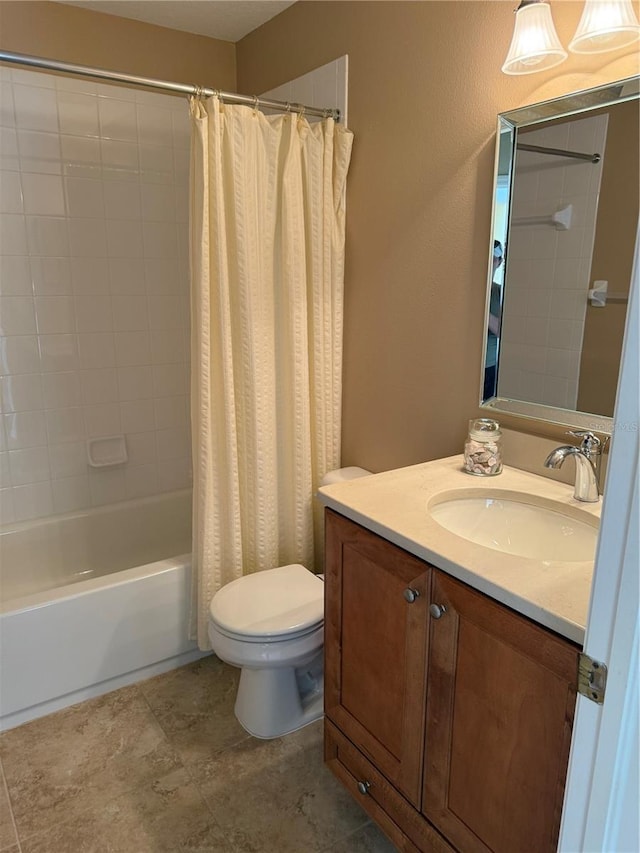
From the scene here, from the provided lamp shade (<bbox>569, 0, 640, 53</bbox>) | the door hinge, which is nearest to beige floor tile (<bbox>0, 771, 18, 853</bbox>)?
the door hinge

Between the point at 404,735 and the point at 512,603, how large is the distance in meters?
0.51

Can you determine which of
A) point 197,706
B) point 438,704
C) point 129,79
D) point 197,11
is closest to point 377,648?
point 438,704

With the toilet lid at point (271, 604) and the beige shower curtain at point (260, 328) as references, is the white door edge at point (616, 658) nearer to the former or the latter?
the toilet lid at point (271, 604)

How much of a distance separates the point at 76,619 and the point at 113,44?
232 cm

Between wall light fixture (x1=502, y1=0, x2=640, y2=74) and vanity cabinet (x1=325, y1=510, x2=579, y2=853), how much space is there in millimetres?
1186

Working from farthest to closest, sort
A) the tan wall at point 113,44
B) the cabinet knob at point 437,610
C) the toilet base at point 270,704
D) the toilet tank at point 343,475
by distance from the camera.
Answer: the tan wall at point 113,44 < the toilet tank at point 343,475 < the toilet base at point 270,704 < the cabinet knob at point 437,610

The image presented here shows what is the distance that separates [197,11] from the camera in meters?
2.39

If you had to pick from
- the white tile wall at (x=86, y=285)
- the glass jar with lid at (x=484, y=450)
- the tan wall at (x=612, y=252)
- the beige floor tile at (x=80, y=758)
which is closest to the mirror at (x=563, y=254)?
the tan wall at (x=612, y=252)

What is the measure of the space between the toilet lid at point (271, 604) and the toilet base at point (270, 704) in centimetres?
19

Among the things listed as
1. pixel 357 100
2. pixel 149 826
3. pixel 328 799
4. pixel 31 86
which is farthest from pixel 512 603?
pixel 31 86

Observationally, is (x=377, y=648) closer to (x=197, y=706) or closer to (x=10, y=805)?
(x=197, y=706)

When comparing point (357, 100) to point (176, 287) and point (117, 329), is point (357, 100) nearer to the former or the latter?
point (176, 287)

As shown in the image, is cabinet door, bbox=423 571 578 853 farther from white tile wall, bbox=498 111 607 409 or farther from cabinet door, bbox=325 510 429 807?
white tile wall, bbox=498 111 607 409

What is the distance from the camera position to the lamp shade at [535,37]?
1.33m
